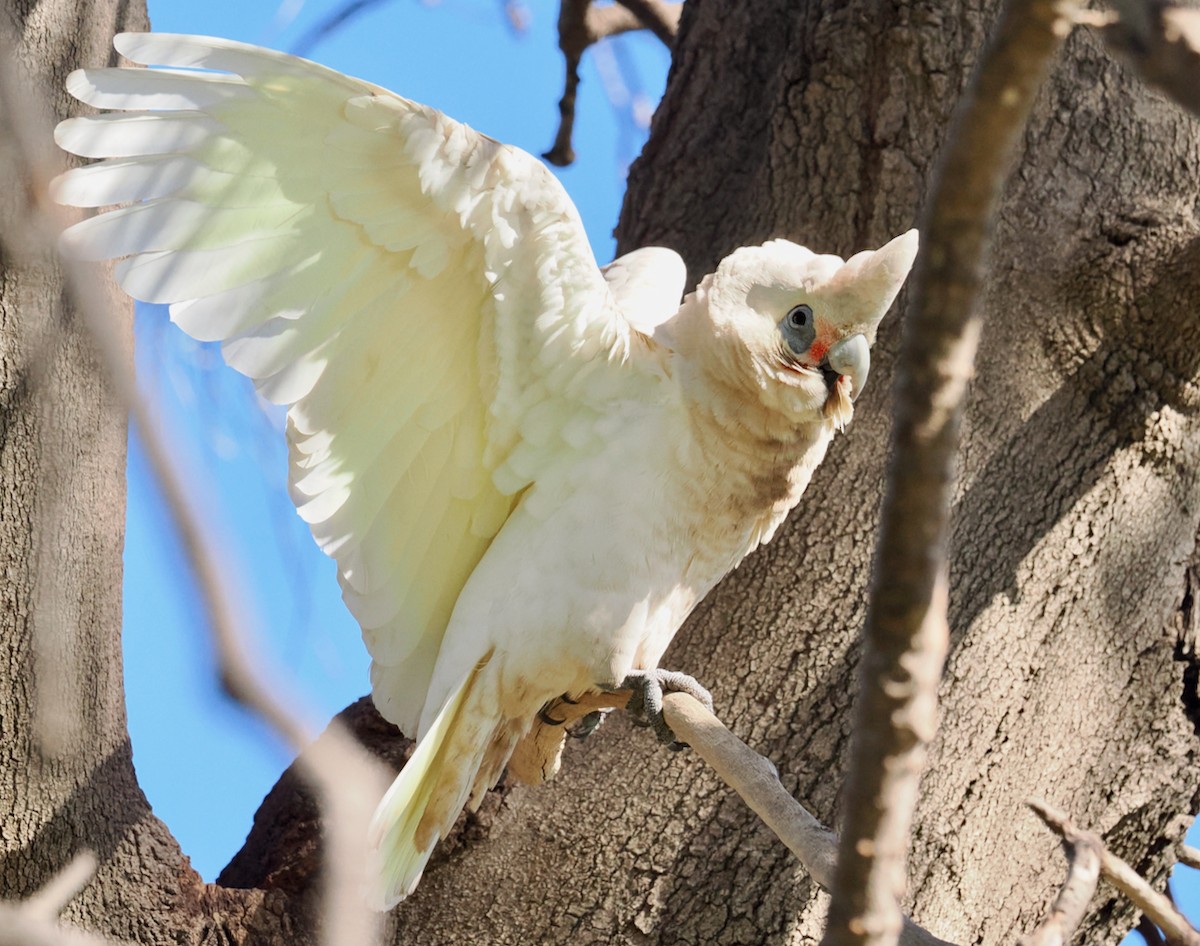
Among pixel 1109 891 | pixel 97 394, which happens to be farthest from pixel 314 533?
pixel 1109 891

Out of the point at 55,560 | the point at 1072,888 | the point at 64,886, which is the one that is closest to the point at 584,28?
the point at 55,560

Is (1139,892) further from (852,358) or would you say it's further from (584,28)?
(584,28)

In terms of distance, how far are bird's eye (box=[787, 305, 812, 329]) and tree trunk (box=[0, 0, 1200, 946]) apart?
410 millimetres

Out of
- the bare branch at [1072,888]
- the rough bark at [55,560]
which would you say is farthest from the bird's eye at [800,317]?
the rough bark at [55,560]

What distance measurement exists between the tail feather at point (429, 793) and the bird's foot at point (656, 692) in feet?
0.78

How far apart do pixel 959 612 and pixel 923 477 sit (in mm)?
1415

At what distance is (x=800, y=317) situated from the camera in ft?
6.68

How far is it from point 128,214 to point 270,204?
0.65 feet

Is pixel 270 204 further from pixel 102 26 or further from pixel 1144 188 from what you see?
pixel 1144 188

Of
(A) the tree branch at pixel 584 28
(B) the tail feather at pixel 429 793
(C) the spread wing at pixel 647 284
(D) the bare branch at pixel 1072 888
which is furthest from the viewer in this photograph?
(A) the tree branch at pixel 584 28

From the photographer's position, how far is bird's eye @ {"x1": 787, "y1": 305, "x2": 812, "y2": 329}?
2025 millimetres

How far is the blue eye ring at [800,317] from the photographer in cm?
203

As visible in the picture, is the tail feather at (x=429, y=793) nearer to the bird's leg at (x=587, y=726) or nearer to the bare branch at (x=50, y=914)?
the bird's leg at (x=587, y=726)

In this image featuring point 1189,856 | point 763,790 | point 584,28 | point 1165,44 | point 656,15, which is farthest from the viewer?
point 656,15
